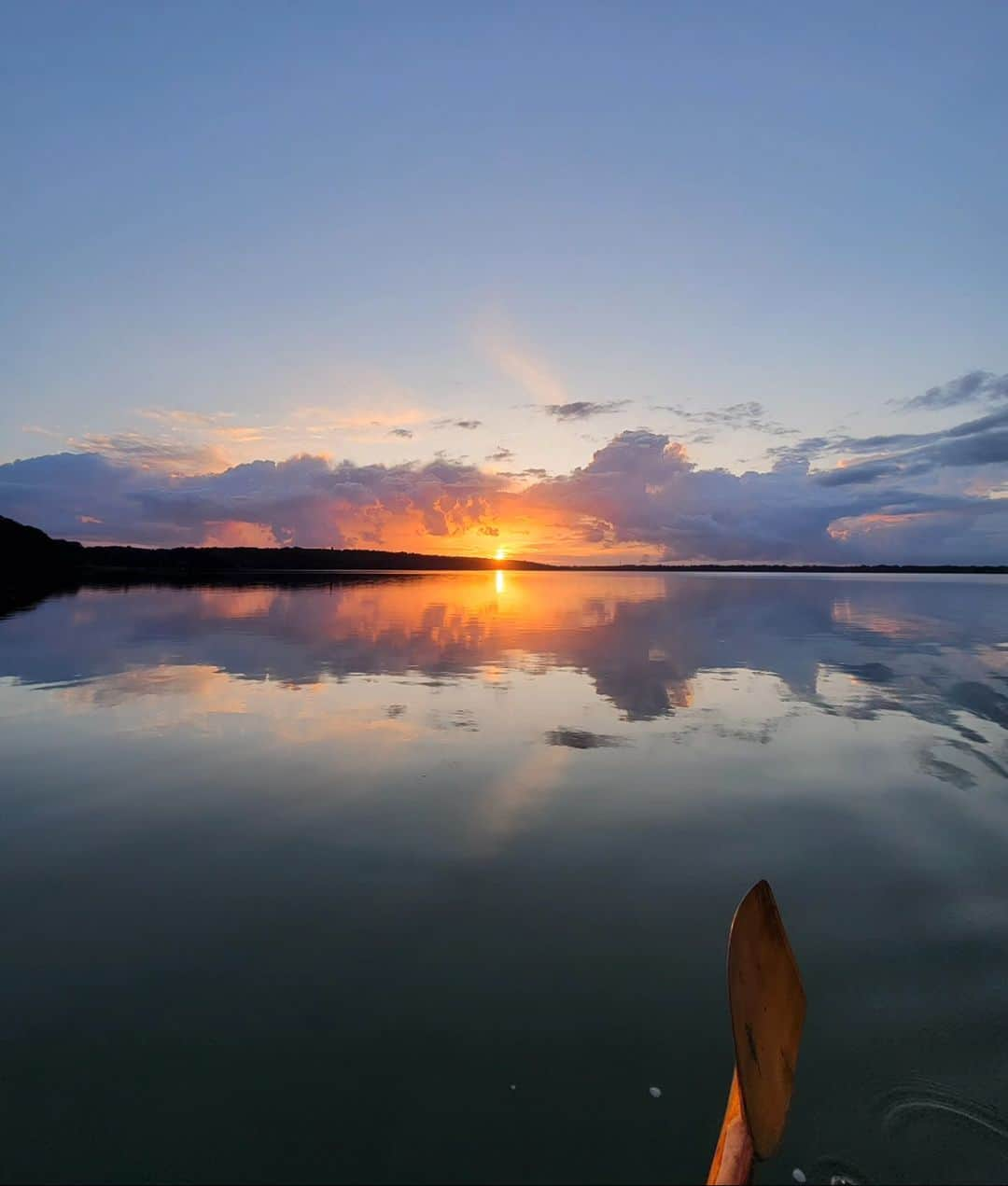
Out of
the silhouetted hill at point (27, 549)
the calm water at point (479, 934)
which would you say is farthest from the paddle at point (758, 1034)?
the silhouetted hill at point (27, 549)

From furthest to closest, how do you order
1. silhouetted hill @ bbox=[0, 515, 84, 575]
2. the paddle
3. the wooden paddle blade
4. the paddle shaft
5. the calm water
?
silhouetted hill @ bbox=[0, 515, 84, 575] → the calm water → the wooden paddle blade → the paddle → the paddle shaft

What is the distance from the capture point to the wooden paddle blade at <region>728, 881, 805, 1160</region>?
3756 mm

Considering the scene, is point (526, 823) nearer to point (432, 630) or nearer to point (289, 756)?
point (289, 756)

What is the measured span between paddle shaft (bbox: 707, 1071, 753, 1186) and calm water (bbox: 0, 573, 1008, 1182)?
0.48 m

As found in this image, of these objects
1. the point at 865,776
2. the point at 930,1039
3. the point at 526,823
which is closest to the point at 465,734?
the point at 526,823

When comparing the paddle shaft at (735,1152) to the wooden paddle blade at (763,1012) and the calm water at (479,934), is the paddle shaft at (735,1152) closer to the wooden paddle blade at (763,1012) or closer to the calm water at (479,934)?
the wooden paddle blade at (763,1012)

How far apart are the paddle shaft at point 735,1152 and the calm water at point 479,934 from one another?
1.57 feet

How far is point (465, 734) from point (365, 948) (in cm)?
709

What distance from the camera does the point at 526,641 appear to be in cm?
2817

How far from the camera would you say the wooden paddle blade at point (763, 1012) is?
3.76 m

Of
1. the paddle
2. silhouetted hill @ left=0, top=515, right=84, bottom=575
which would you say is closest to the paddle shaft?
the paddle

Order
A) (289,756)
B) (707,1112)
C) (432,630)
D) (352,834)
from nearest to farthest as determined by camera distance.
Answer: (707,1112), (352,834), (289,756), (432,630)

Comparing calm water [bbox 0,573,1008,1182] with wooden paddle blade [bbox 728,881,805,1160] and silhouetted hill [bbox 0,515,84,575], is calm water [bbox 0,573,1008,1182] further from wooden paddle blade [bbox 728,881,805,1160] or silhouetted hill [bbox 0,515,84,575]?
silhouetted hill [bbox 0,515,84,575]

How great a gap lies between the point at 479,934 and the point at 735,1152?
3024mm
